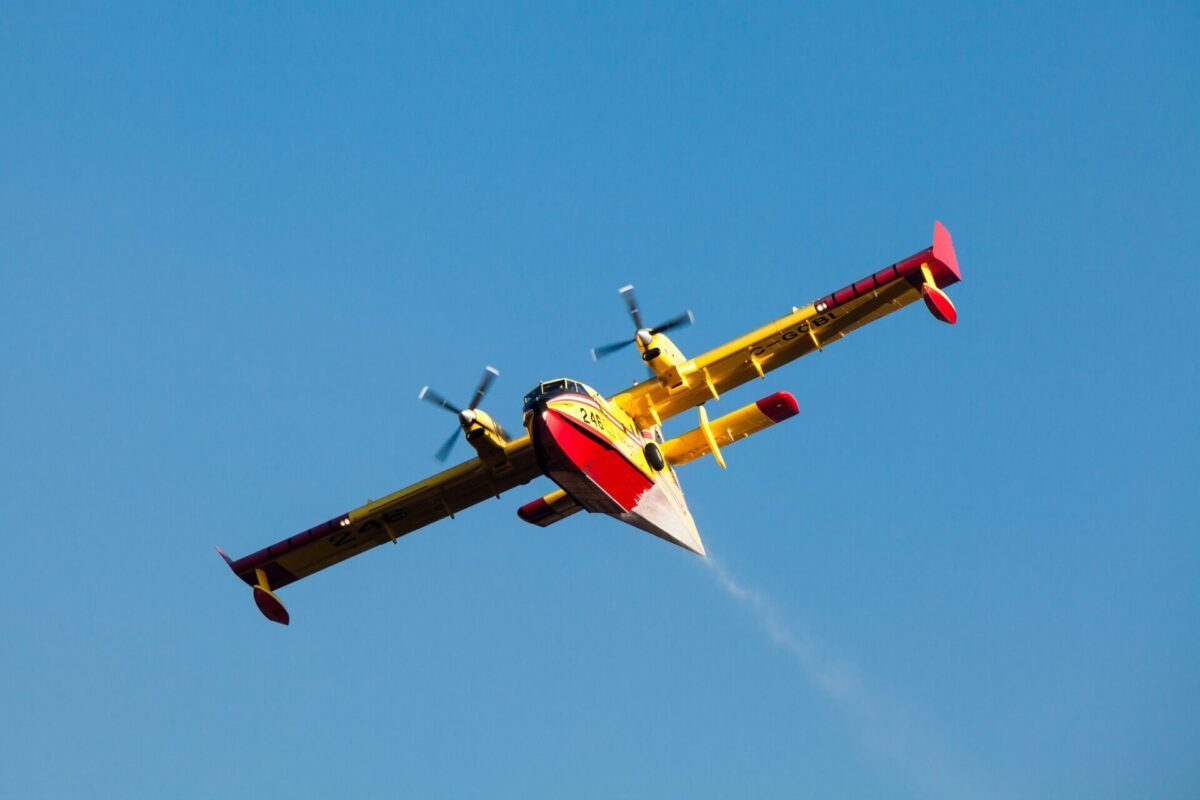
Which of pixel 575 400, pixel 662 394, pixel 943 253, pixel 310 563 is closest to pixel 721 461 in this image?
pixel 662 394

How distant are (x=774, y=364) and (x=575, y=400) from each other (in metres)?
5.59

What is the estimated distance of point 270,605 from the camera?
4153 centimetres

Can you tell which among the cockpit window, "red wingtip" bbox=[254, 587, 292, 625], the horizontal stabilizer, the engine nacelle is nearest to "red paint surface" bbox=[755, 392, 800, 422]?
the horizontal stabilizer

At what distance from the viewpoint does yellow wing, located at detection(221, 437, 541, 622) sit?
39250 millimetres

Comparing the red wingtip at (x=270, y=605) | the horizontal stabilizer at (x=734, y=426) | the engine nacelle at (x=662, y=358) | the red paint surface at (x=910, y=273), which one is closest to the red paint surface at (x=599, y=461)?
the horizontal stabilizer at (x=734, y=426)

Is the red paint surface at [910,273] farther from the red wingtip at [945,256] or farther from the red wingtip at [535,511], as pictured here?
the red wingtip at [535,511]

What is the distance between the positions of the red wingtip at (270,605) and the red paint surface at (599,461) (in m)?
10.1

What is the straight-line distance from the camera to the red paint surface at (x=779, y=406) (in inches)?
1515

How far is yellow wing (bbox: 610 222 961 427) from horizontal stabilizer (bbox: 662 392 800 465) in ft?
2.41

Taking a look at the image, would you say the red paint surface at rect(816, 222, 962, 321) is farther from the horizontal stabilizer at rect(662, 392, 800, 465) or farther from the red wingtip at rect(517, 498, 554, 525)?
the red wingtip at rect(517, 498, 554, 525)

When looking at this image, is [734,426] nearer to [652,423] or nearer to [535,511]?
[652,423]

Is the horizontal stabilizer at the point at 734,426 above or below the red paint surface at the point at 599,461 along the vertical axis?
above

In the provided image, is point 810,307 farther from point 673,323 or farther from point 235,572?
point 235,572

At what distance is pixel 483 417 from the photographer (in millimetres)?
37875
